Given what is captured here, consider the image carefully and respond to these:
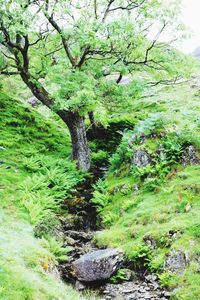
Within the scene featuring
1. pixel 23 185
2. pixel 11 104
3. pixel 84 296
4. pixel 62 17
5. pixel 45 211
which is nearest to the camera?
pixel 84 296

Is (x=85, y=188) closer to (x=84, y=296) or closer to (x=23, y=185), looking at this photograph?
(x=23, y=185)

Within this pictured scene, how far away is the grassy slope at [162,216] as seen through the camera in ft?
28.4

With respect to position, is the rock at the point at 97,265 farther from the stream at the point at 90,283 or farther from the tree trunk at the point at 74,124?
the tree trunk at the point at 74,124

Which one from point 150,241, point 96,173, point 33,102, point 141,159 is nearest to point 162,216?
point 150,241

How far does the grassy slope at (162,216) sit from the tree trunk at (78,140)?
1794mm

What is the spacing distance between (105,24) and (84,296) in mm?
9561

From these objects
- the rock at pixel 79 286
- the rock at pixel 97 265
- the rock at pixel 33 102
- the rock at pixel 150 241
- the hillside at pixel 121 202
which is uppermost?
the rock at pixel 33 102

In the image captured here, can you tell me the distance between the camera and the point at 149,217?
1070cm

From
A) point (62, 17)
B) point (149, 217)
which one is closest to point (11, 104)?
point (62, 17)

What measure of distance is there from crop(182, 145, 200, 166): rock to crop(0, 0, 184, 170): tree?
3864 millimetres

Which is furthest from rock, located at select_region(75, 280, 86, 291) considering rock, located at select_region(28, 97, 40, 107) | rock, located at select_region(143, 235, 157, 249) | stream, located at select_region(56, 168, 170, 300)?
rock, located at select_region(28, 97, 40, 107)

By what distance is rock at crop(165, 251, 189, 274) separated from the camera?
28.1 feet

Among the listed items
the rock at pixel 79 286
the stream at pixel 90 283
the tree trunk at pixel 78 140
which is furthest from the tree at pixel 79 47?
the rock at pixel 79 286

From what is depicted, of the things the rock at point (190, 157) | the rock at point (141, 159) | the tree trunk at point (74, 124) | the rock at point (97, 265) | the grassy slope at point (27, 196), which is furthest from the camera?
the tree trunk at point (74, 124)
